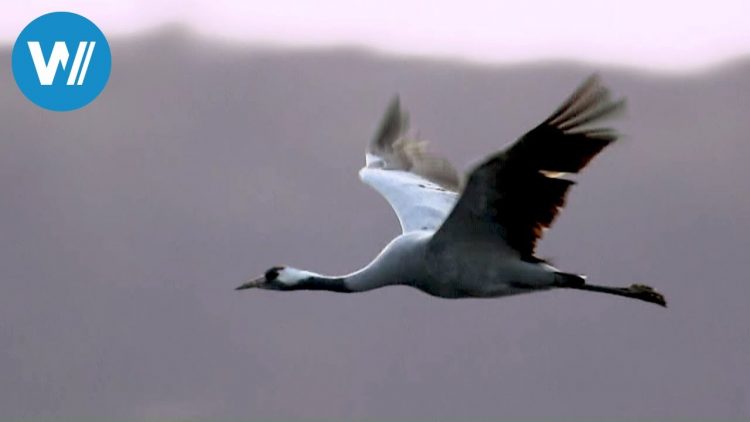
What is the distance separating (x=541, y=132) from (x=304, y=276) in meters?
2.17

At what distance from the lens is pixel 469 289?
28.0ft

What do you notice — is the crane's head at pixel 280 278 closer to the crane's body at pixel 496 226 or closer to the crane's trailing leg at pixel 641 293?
the crane's body at pixel 496 226

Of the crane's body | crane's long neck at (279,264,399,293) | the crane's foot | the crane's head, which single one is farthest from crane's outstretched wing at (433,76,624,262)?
the crane's head

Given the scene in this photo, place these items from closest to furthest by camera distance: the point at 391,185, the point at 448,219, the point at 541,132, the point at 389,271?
the point at 541,132, the point at 448,219, the point at 389,271, the point at 391,185

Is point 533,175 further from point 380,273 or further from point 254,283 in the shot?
point 254,283

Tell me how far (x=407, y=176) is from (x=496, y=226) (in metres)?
2.46

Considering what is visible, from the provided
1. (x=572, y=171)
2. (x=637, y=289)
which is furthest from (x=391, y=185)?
(x=572, y=171)

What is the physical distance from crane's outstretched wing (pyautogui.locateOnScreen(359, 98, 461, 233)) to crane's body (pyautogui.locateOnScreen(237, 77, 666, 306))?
2 cm

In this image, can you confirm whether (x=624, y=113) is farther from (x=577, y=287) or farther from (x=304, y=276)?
(x=304, y=276)

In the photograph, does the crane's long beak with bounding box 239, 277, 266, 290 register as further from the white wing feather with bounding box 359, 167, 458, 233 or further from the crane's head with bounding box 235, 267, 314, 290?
the white wing feather with bounding box 359, 167, 458, 233

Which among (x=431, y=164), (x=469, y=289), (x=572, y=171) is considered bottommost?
(x=469, y=289)

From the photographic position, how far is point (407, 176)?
10609 mm

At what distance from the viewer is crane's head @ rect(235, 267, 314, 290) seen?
9016 millimetres

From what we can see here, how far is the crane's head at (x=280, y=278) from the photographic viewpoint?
9016 millimetres
